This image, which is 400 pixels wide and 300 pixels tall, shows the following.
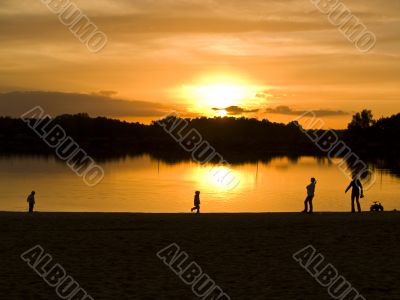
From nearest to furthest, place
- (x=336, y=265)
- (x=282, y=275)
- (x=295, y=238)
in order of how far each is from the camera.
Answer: (x=282, y=275) < (x=336, y=265) < (x=295, y=238)

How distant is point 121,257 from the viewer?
14.7 meters

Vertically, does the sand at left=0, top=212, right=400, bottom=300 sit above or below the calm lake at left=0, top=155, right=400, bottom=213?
below

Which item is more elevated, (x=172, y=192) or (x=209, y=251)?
(x=172, y=192)

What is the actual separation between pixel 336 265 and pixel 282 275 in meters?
1.80

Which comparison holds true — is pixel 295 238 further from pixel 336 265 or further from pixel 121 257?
pixel 121 257

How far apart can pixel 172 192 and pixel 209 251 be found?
154 feet

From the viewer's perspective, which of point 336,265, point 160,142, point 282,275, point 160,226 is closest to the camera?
point 282,275

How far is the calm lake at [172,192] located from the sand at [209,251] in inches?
953

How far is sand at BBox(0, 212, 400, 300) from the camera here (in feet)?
38.0

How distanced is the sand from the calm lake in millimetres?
24204

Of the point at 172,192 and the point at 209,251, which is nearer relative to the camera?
the point at 209,251

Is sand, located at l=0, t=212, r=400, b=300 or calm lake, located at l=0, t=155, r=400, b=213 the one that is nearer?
sand, located at l=0, t=212, r=400, b=300

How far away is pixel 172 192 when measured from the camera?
62.7 meters

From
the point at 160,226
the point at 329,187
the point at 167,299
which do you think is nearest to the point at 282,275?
the point at 167,299
